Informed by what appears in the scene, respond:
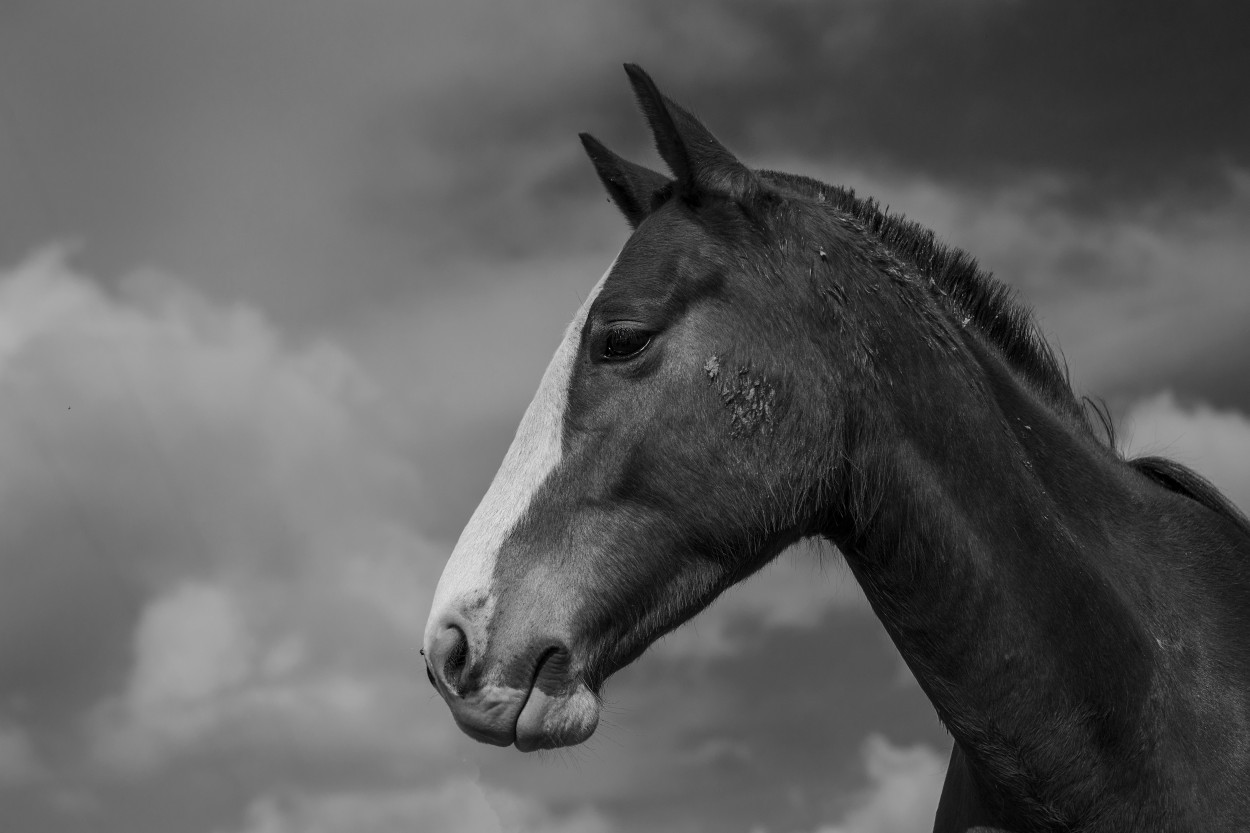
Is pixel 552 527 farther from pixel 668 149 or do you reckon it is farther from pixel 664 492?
pixel 668 149

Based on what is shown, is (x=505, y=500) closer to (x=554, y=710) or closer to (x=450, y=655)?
(x=450, y=655)

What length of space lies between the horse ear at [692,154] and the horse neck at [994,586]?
989mm

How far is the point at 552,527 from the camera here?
3900mm

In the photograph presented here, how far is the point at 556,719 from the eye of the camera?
3803 millimetres

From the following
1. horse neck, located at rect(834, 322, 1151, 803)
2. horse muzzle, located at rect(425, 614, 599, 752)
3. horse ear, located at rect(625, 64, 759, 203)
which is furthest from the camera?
horse ear, located at rect(625, 64, 759, 203)

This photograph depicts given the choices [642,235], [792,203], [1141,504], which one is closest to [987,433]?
[1141,504]

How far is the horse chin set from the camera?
3.77m

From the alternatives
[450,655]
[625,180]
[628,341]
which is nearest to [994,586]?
[628,341]

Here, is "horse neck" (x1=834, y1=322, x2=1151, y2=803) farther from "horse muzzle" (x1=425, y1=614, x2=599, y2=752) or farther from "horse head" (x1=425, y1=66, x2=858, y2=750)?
"horse muzzle" (x1=425, y1=614, x2=599, y2=752)

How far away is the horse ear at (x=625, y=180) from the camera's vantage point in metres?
5.00

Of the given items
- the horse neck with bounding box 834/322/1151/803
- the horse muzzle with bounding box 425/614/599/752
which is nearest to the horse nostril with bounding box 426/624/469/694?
the horse muzzle with bounding box 425/614/599/752

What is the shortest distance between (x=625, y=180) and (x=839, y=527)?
6.24ft

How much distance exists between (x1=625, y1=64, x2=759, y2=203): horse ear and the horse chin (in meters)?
1.97

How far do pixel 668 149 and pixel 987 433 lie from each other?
5.32ft
